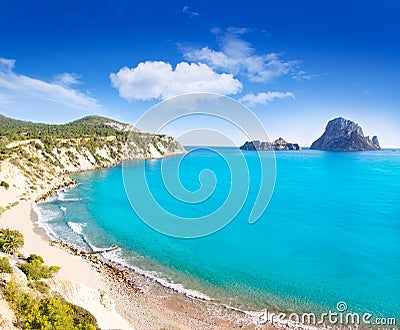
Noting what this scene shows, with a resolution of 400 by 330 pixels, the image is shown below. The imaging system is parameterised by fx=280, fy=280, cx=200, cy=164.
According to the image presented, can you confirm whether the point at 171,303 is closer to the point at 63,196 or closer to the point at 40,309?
the point at 40,309

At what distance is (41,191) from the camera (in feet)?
170

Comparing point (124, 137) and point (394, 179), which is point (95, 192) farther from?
point (394, 179)

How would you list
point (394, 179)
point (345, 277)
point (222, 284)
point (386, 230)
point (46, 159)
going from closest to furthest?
point (222, 284) → point (345, 277) → point (386, 230) → point (46, 159) → point (394, 179)

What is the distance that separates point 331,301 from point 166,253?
1499cm

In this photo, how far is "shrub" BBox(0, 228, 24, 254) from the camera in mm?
22433

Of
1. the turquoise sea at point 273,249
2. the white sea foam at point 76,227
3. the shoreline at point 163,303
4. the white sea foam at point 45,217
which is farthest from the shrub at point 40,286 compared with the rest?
the white sea foam at point 76,227

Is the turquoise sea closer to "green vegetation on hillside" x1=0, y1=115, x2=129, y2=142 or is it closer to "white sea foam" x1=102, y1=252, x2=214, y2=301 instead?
"white sea foam" x1=102, y1=252, x2=214, y2=301

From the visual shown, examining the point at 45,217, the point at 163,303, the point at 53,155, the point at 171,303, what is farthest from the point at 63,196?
the point at 171,303

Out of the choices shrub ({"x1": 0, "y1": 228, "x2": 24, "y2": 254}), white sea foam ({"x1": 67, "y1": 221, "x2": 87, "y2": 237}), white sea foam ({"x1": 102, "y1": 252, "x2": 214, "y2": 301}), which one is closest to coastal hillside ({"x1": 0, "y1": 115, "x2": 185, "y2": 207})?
white sea foam ({"x1": 102, "y1": 252, "x2": 214, "y2": 301})

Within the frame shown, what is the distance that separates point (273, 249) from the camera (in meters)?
29.4

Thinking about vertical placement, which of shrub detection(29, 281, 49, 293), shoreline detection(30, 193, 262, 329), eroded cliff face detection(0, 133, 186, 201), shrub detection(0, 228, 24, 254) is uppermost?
eroded cliff face detection(0, 133, 186, 201)

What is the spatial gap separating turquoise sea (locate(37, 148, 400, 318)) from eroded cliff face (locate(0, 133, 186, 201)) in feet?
20.9

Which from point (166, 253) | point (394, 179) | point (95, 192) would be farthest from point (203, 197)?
point (394, 179)

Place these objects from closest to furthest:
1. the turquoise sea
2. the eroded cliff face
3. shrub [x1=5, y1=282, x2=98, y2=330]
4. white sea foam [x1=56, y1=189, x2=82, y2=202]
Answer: shrub [x1=5, y1=282, x2=98, y2=330], the turquoise sea, white sea foam [x1=56, y1=189, x2=82, y2=202], the eroded cliff face
